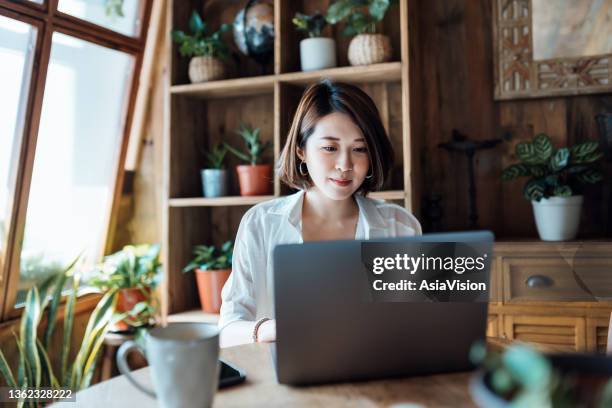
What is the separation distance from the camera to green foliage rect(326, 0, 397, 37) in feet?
7.53

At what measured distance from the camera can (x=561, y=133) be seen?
2475mm

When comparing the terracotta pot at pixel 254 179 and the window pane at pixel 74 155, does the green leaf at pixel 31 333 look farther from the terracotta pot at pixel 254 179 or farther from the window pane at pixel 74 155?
the terracotta pot at pixel 254 179

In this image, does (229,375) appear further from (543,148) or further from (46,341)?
(543,148)

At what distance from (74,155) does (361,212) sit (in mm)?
1813

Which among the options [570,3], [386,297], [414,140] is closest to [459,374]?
[386,297]

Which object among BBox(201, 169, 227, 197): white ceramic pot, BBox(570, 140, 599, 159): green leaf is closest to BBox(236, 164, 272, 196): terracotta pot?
BBox(201, 169, 227, 197): white ceramic pot

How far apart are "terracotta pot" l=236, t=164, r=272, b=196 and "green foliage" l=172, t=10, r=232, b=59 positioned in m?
0.63

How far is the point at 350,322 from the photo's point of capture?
Result: 0.81m

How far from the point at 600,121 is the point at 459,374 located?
6.43 ft

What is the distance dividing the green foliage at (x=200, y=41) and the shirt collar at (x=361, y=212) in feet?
4.18

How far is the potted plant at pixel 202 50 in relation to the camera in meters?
2.69

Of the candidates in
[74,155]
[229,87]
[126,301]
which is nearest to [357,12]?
[229,87]

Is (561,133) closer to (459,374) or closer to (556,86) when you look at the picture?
(556,86)

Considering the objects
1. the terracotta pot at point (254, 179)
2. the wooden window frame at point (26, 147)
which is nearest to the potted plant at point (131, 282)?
the wooden window frame at point (26, 147)
